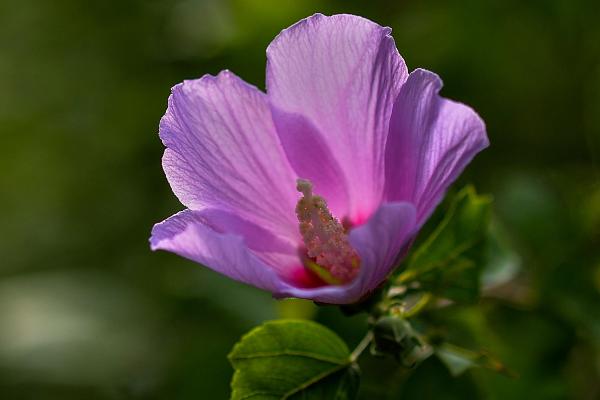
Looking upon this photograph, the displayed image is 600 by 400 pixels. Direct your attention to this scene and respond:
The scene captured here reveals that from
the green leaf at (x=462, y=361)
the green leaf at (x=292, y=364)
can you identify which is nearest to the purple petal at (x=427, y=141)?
the green leaf at (x=292, y=364)

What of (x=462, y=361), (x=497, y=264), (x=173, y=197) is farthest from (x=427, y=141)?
(x=173, y=197)

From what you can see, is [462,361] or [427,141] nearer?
[427,141]

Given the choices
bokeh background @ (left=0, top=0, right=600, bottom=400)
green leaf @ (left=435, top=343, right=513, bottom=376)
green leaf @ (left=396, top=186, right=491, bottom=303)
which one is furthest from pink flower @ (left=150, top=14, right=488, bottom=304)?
bokeh background @ (left=0, top=0, right=600, bottom=400)

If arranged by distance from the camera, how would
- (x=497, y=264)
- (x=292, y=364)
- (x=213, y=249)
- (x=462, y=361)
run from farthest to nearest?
(x=497, y=264) → (x=462, y=361) → (x=292, y=364) → (x=213, y=249)

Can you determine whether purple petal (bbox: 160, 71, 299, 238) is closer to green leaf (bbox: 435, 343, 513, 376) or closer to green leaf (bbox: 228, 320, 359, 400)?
green leaf (bbox: 228, 320, 359, 400)

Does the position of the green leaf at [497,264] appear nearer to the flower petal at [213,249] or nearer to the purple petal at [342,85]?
the purple petal at [342,85]

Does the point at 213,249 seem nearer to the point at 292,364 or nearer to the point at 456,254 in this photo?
the point at 292,364

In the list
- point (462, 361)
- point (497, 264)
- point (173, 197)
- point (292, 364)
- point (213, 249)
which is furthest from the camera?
point (173, 197)

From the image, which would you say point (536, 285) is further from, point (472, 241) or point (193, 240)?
point (193, 240)
